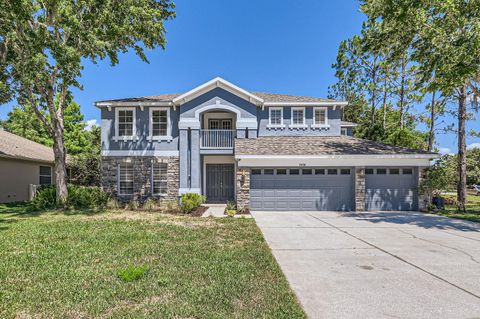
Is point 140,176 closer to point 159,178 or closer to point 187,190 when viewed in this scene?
point 159,178

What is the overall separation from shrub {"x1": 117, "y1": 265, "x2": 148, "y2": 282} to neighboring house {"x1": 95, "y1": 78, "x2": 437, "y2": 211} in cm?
863

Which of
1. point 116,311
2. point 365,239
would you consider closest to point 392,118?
point 365,239

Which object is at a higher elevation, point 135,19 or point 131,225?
point 135,19

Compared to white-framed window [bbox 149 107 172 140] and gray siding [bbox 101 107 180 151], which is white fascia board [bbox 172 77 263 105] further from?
white-framed window [bbox 149 107 172 140]

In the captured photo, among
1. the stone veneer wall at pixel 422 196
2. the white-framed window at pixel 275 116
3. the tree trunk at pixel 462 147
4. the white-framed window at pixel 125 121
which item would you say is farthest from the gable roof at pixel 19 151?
the tree trunk at pixel 462 147

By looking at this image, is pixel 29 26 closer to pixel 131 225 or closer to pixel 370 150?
pixel 131 225

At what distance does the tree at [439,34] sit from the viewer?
10.7 meters

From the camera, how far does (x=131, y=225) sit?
988cm

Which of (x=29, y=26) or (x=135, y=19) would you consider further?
(x=135, y=19)

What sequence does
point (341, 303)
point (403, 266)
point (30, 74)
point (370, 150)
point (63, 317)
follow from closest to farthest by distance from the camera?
point (63, 317) → point (341, 303) → point (403, 266) → point (30, 74) → point (370, 150)

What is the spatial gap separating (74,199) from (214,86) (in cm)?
986

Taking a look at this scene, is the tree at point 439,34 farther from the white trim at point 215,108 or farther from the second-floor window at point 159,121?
the second-floor window at point 159,121

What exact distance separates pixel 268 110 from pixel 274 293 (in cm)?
1399

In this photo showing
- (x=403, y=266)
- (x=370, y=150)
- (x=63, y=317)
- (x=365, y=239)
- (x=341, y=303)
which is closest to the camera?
(x=63, y=317)
